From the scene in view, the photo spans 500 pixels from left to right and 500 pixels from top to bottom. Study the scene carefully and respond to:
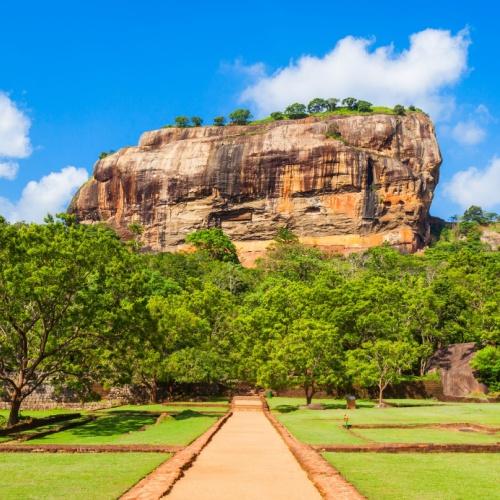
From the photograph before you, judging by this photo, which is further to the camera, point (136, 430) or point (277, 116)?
point (277, 116)

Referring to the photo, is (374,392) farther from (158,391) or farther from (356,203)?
(356,203)

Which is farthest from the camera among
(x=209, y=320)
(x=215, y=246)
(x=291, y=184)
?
(x=291, y=184)

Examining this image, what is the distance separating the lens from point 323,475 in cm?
1095

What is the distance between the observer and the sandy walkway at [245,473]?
382 inches

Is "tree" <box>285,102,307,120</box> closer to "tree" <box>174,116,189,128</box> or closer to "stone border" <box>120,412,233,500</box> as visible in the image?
"tree" <box>174,116,189,128</box>

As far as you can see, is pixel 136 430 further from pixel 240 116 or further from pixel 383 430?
pixel 240 116

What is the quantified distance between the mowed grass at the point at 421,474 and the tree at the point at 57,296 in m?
13.9

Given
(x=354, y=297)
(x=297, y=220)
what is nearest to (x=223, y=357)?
(x=354, y=297)

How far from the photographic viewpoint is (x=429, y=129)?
9925 centimetres

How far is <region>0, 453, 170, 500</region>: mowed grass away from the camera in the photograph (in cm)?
962

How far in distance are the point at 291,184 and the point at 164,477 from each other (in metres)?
86.1

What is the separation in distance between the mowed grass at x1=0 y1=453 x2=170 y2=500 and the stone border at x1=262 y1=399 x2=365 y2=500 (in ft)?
10.9

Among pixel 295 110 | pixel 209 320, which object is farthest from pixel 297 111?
pixel 209 320

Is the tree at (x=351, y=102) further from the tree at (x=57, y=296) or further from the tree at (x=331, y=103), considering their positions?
the tree at (x=57, y=296)
